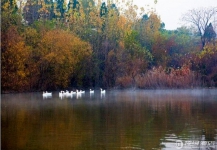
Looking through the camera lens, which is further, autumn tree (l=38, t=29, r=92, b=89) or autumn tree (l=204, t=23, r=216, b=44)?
autumn tree (l=204, t=23, r=216, b=44)

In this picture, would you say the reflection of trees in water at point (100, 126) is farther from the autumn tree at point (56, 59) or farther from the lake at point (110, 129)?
the autumn tree at point (56, 59)

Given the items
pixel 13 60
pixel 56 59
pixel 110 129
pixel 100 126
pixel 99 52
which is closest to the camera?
pixel 110 129

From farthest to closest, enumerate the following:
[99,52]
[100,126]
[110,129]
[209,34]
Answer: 1. [209,34]
2. [99,52]
3. [100,126]
4. [110,129]

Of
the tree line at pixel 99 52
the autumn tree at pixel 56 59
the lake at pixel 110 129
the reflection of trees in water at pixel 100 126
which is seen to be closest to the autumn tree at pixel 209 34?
the tree line at pixel 99 52

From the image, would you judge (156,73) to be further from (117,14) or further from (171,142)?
(171,142)

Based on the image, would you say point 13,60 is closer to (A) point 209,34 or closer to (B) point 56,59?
(B) point 56,59

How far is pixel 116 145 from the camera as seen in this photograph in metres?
13.5

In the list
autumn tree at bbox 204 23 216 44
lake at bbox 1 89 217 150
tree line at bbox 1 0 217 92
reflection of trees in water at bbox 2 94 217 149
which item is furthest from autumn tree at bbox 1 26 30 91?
autumn tree at bbox 204 23 216 44

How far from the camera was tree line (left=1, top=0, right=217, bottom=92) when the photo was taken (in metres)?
41.8

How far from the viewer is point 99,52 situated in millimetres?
50531

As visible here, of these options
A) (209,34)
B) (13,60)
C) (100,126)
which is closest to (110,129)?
(100,126)

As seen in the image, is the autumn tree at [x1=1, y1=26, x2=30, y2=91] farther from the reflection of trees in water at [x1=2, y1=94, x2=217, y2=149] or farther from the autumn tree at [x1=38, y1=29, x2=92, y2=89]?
→ the reflection of trees in water at [x1=2, y1=94, x2=217, y2=149]

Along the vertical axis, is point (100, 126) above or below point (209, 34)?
below

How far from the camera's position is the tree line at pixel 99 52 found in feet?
137
